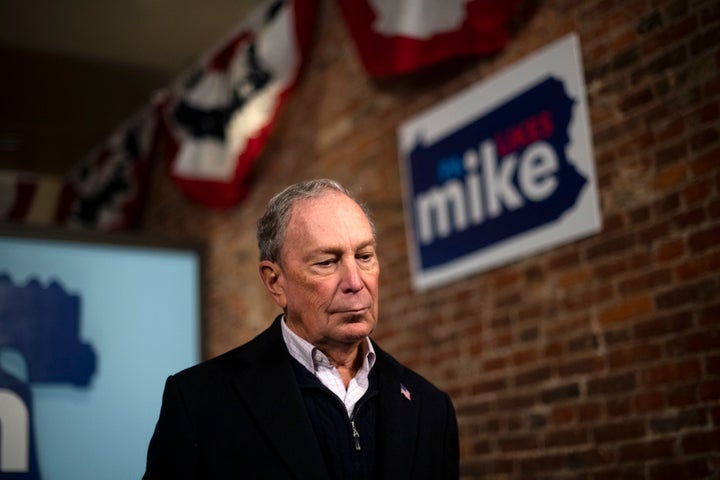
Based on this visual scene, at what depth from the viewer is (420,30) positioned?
4.11 m

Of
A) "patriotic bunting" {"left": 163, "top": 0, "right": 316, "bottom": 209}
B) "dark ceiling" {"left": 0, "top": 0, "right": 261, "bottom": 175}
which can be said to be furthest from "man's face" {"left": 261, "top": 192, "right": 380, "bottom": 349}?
"dark ceiling" {"left": 0, "top": 0, "right": 261, "bottom": 175}

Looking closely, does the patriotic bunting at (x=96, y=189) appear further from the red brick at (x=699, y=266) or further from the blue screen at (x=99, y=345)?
the red brick at (x=699, y=266)

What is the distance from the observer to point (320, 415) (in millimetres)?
1832

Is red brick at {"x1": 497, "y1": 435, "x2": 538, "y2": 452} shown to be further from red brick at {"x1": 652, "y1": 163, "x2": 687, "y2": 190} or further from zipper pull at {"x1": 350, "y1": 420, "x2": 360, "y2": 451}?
zipper pull at {"x1": 350, "y1": 420, "x2": 360, "y2": 451}

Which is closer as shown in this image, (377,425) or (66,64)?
(377,425)

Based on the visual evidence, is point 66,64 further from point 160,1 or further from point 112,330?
point 112,330

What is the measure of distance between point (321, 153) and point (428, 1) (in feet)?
4.24

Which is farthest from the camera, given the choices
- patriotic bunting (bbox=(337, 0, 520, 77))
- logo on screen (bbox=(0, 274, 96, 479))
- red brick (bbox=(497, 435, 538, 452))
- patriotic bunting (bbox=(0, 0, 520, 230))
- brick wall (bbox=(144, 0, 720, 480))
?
patriotic bunting (bbox=(0, 0, 520, 230))

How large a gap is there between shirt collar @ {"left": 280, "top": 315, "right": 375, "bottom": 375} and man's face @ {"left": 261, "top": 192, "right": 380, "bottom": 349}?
0.8 inches

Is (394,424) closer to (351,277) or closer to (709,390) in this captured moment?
(351,277)

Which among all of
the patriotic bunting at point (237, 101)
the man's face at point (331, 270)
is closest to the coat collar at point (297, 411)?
the man's face at point (331, 270)

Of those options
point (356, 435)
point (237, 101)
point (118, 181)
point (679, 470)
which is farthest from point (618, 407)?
point (118, 181)

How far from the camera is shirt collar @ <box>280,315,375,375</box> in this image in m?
1.88

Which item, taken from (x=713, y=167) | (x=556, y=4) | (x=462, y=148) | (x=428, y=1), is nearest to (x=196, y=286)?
(x=462, y=148)
